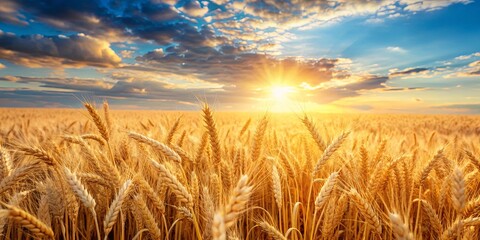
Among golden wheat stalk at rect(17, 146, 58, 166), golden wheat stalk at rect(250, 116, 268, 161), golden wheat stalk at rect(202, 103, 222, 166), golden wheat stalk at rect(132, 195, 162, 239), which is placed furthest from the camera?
golden wheat stalk at rect(250, 116, 268, 161)

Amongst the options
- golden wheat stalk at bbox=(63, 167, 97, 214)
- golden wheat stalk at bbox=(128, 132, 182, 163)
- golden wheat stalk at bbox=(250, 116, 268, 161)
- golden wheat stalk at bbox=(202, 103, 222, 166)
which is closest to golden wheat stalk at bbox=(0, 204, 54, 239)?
golden wheat stalk at bbox=(63, 167, 97, 214)

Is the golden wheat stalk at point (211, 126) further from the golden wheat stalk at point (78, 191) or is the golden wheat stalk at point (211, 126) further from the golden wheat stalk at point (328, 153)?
the golden wheat stalk at point (78, 191)

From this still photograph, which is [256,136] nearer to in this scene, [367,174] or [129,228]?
[367,174]

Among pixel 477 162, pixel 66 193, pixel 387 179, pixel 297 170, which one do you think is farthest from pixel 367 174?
pixel 66 193

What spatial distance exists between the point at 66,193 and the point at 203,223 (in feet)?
2.80

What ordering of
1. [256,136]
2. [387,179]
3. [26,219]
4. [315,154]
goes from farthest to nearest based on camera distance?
[315,154]
[256,136]
[387,179]
[26,219]

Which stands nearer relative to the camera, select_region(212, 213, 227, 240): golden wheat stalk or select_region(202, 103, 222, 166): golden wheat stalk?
select_region(212, 213, 227, 240): golden wheat stalk

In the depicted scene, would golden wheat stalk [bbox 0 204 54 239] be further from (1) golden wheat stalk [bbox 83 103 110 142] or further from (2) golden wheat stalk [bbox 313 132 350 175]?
(2) golden wheat stalk [bbox 313 132 350 175]

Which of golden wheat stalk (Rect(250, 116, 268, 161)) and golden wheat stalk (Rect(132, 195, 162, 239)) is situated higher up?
golden wheat stalk (Rect(250, 116, 268, 161))

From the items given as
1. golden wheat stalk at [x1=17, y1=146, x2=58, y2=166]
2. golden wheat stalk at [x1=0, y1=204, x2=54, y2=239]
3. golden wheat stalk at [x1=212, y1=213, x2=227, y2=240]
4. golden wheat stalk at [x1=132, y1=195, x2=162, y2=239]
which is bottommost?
golden wheat stalk at [x1=132, y1=195, x2=162, y2=239]

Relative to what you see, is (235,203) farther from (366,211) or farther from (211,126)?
(211,126)

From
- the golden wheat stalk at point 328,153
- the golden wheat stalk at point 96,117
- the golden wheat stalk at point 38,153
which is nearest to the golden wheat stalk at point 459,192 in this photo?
the golden wheat stalk at point 328,153

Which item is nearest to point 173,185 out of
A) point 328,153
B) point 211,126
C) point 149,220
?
point 149,220

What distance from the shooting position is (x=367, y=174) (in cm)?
227
